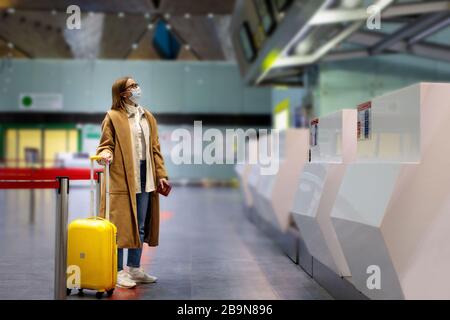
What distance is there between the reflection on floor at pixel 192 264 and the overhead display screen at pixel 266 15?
13.0 feet

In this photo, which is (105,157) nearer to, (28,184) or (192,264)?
(28,184)

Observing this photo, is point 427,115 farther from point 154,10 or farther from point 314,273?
point 154,10

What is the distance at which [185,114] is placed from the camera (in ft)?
71.7

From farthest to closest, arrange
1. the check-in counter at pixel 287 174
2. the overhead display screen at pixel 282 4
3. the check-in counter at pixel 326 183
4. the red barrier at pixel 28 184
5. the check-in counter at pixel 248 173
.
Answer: the check-in counter at pixel 248 173 < the overhead display screen at pixel 282 4 < the check-in counter at pixel 287 174 < the check-in counter at pixel 326 183 < the red barrier at pixel 28 184

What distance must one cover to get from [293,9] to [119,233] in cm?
541

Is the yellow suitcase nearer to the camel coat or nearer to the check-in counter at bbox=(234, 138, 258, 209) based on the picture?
the camel coat

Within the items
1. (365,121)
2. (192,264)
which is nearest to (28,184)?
(192,264)

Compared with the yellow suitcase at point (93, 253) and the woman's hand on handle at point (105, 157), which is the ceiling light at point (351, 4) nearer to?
the woman's hand on handle at point (105, 157)

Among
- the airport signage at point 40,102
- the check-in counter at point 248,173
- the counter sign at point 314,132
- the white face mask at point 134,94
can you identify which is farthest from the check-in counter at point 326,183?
the airport signage at point 40,102

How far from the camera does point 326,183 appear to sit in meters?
3.60

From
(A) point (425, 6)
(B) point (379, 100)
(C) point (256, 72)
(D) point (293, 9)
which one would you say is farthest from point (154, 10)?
(B) point (379, 100)

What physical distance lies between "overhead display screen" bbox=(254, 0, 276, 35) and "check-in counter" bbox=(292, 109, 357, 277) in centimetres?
582

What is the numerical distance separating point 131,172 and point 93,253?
0.65m

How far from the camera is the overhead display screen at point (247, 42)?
12.1 m
